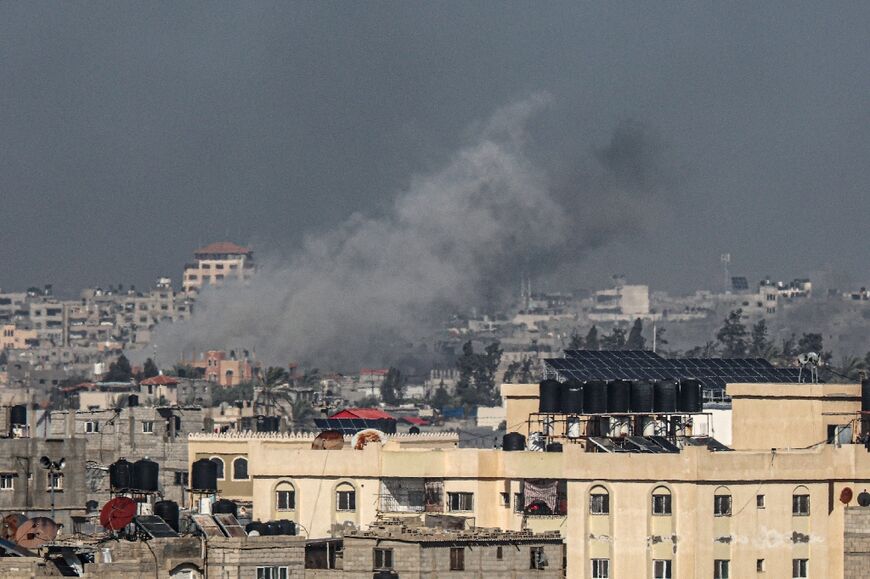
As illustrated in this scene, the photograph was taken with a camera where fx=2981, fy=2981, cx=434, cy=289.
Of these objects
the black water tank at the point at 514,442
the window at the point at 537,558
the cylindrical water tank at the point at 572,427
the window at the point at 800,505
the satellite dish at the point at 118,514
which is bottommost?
the window at the point at 537,558

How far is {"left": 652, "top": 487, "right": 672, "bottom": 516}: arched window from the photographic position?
60.5 m

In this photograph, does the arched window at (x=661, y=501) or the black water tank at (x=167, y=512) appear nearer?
the black water tank at (x=167, y=512)

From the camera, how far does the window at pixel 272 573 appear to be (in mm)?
50312

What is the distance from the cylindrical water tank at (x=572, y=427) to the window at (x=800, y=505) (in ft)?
28.8

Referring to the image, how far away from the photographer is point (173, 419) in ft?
361

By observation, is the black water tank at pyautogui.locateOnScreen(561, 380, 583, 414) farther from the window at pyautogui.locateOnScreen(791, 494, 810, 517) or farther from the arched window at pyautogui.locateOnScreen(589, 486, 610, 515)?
the window at pyautogui.locateOnScreen(791, 494, 810, 517)

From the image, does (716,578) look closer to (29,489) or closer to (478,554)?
(478,554)

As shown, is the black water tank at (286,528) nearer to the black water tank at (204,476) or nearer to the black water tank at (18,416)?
the black water tank at (204,476)

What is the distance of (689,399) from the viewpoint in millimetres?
68000

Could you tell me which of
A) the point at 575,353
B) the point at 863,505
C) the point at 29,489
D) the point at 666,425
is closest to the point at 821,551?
the point at 863,505

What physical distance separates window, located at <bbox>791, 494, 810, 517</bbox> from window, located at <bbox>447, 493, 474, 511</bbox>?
8.69 m

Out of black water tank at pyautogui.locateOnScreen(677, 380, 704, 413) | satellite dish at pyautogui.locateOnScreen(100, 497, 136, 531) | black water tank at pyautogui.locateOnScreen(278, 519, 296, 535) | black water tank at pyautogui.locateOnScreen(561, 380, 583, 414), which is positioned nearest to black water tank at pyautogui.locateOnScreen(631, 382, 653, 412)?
black water tank at pyautogui.locateOnScreen(677, 380, 704, 413)

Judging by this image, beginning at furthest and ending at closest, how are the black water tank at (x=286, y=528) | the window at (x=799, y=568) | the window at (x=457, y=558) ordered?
the window at (x=799, y=568)
the black water tank at (x=286, y=528)
the window at (x=457, y=558)

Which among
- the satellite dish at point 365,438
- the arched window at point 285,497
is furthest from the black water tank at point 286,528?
the satellite dish at point 365,438
